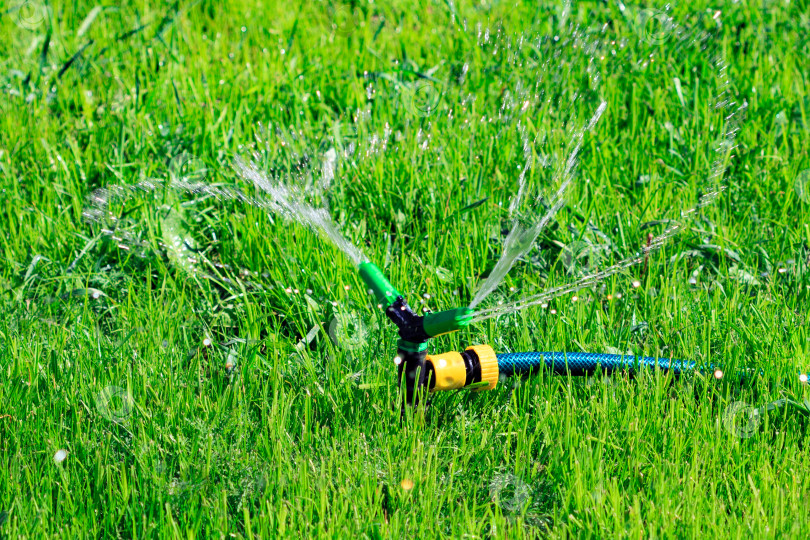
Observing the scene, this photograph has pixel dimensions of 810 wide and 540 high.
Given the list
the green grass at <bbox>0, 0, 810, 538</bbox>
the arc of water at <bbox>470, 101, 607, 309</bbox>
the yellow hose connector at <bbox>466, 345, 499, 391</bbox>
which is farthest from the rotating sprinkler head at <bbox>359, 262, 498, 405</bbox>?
the arc of water at <bbox>470, 101, 607, 309</bbox>

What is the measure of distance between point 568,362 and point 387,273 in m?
0.74

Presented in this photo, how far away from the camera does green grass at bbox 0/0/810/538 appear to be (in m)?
1.89

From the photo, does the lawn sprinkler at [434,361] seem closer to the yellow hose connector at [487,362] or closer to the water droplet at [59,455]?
the yellow hose connector at [487,362]

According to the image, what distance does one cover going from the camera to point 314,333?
8.01ft

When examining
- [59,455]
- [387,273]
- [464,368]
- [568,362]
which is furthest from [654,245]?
[59,455]

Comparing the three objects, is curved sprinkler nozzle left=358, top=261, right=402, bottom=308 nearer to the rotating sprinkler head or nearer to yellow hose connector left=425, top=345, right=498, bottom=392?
the rotating sprinkler head

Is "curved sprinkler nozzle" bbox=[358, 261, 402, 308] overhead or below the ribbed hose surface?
overhead

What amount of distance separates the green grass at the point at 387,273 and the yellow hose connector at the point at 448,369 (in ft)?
0.38

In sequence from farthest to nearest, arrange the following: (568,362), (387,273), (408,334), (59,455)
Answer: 1. (387,273)
2. (568,362)
3. (408,334)
4. (59,455)

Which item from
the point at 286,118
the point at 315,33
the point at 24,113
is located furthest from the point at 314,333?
the point at 315,33

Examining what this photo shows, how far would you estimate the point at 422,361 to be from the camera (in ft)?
6.68

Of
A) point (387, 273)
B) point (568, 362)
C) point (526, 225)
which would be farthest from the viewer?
point (526, 225)

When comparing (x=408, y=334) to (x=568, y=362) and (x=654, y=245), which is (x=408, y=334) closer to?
(x=568, y=362)

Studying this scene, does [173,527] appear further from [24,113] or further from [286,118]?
[24,113]
